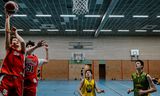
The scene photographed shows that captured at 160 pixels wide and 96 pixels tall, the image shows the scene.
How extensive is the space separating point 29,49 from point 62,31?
29.0 metres

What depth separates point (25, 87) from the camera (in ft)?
18.3

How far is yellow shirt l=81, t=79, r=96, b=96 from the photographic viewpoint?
778 cm

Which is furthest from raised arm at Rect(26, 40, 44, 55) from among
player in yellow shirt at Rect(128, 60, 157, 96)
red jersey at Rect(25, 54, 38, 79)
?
player in yellow shirt at Rect(128, 60, 157, 96)

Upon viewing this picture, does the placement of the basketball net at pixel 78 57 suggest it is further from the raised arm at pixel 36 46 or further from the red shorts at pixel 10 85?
the red shorts at pixel 10 85

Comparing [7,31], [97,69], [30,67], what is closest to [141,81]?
[30,67]

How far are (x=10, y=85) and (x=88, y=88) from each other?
3666 mm

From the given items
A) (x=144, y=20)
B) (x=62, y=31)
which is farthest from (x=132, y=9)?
(x=62, y=31)

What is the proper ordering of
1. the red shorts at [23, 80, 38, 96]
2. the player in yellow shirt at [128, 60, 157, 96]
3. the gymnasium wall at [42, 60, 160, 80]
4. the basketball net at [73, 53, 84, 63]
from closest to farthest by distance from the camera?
the red shorts at [23, 80, 38, 96] < the player in yellow shirt at [128, 60, 157, 96] < the basketball net at [73, 53, 84, 63] < the gymnasium wall at [42, 60, 160, 80]

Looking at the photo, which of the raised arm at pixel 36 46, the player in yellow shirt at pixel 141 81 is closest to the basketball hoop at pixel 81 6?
the player in yellow shirt at pixel 141 81

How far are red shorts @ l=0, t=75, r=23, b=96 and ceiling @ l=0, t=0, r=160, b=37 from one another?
1594 centimetres

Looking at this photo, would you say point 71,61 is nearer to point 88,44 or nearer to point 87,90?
point 88,44

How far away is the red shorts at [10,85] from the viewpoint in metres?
4.36

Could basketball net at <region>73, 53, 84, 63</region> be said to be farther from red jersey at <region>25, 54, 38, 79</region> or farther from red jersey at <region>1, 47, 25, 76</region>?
red jersey at <region>1, 47, 25, 76</region>

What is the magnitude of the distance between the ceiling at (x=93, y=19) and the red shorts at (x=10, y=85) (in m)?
15.9
